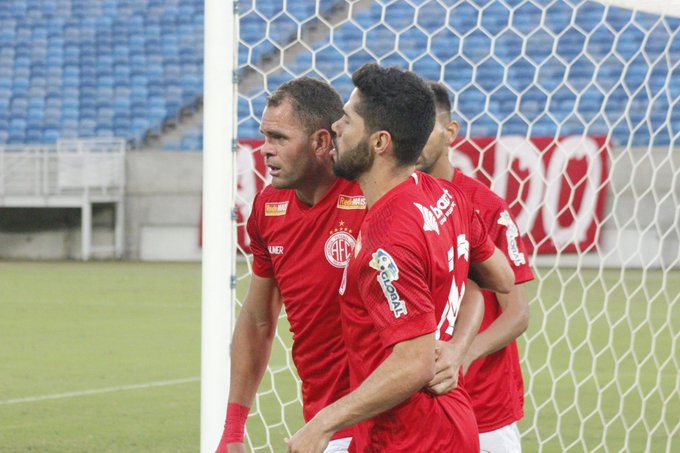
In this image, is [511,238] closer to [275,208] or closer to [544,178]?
[275,208]

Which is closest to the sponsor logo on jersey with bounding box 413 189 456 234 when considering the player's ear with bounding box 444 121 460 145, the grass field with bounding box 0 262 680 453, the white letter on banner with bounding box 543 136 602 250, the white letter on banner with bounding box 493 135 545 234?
the player's ear with bounding box 444 121 460 145

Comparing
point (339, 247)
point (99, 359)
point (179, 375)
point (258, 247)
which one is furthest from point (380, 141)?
point (99, 359)

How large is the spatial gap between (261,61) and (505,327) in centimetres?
1702

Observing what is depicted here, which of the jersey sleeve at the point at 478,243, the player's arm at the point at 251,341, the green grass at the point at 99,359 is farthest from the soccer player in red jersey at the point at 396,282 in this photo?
the green grass at the point at 99,359

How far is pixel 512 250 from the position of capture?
344 cm

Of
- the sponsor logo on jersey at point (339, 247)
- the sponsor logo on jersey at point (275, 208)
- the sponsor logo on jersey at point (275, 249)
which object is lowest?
the sponsor logo on jersey at point (275, 249)

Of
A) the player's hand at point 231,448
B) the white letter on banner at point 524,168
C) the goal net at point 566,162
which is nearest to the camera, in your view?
the player's hand at point 231,448

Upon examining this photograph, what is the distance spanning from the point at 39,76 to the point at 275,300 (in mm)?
18708

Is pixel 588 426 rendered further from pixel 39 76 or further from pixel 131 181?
pixel 39 76

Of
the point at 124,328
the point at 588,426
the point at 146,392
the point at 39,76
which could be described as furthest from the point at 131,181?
the point at 588,426

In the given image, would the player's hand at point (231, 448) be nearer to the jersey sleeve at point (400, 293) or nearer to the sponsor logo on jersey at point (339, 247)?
the sponsor logo on jersey at point (339, 247)

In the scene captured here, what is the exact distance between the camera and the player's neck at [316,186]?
305cm

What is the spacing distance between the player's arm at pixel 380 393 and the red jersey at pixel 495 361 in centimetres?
106

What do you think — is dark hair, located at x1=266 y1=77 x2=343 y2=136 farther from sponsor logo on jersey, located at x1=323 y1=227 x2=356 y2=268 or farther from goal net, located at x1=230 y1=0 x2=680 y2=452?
goal net, located at x1=230 y1=0 x2=680 y2=452
